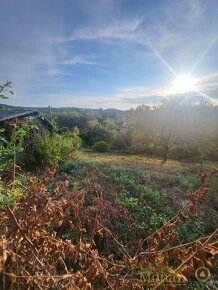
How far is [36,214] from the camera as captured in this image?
49.0 inches

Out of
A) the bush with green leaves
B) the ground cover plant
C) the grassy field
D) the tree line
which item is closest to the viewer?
the ground cover plant

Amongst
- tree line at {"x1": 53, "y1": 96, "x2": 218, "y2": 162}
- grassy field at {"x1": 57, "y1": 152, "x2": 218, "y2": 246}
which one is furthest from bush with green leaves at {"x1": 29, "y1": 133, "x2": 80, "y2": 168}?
tree line at {"x1": 53, "y1": 96, "x2": 218, "y2": 162}

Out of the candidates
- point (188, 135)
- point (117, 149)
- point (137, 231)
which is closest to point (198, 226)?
point (137, 231)

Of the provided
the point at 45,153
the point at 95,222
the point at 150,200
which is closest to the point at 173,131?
the point at 45,153

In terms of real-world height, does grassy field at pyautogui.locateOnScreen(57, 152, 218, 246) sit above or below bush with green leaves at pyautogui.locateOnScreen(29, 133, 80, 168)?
below

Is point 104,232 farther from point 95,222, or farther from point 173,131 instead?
point 173,131

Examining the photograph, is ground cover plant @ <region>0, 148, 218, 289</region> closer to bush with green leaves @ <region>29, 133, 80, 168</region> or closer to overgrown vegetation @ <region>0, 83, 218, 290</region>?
overgrown vegetation @ <region>0, 83, 218, 290</region>

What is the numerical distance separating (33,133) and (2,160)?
7940 millimetres

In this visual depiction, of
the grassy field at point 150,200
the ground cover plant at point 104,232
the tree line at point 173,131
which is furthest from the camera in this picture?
the tree line at point 173,131

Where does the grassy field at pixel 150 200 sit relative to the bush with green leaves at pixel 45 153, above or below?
below

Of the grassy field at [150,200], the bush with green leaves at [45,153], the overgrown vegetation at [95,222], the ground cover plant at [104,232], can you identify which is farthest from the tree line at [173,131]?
the ground cover plant at [104,232]

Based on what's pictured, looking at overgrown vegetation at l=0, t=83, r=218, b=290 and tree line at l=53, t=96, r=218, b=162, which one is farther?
tree line at l=53, t=96, r=218, b=162

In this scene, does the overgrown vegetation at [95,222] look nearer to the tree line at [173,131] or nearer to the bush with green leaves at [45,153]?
the bush with green leaves at [45,153]

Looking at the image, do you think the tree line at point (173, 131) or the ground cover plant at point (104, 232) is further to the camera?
the tree line at point (173, 131)
